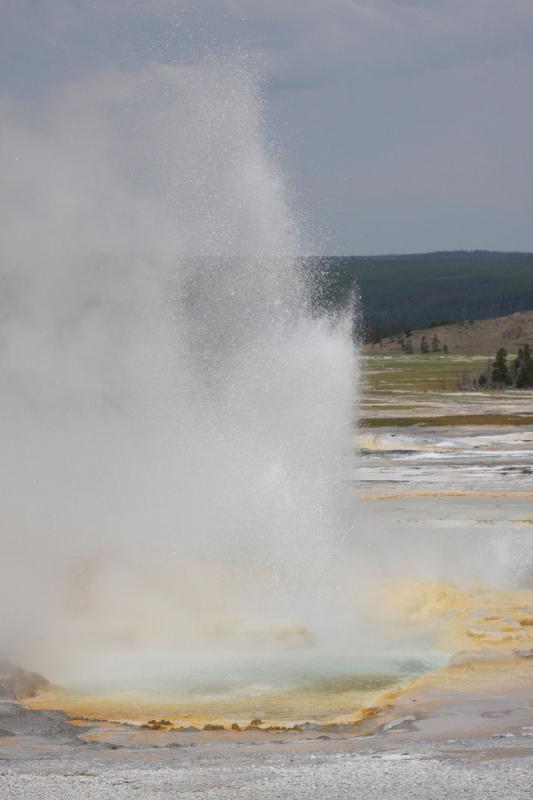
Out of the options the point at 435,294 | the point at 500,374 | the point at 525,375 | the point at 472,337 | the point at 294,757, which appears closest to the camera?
the point at 294,757

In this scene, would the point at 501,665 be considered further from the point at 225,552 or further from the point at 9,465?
the point at 9,465


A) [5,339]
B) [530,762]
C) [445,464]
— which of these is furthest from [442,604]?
[445,464]

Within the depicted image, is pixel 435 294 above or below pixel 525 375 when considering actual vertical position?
above

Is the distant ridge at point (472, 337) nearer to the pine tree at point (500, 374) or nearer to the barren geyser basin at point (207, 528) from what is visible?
the pine tree at point (500, 374)

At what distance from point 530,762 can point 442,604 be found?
16.6 feet

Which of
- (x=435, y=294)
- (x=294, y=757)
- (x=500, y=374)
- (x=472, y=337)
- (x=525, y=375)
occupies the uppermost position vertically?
(x=435, y=294)

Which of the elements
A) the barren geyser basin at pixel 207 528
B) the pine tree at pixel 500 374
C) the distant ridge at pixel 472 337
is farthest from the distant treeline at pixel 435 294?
the barren geyser basin at pixel 207 528

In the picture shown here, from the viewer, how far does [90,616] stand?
1200 centimetres

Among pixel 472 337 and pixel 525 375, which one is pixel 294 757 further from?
pixel 472 337

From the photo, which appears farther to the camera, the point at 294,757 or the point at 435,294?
the point at 435,294

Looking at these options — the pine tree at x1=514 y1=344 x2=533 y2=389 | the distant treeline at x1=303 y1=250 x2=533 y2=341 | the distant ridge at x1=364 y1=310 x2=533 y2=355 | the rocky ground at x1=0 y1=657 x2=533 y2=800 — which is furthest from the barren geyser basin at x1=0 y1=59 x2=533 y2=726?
the distant treeline at x1=303 y1=250 x2=533 y2=341

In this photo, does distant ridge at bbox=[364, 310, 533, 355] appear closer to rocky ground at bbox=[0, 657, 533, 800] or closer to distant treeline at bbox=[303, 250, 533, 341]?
distant treeline at bbox=[303, 250, 533, 341]

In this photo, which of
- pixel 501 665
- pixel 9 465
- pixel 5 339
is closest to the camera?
pixel 501 665

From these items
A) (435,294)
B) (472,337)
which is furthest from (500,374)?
(435,294)
